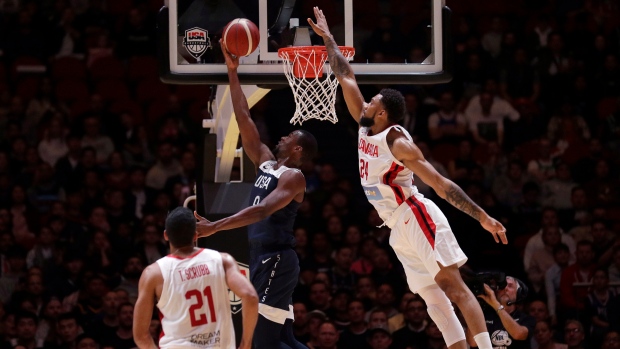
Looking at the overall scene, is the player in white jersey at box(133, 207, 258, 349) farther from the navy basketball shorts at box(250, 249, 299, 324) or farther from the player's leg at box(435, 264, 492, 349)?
the player's leg at box(435, 264, 492, 349)

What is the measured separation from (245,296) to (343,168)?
7.42 m

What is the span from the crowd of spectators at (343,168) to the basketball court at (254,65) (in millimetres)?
1119

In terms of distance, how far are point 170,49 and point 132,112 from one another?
6.02 meters

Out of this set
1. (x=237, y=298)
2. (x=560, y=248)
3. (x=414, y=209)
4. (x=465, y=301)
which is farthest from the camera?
(x=560, y=248)

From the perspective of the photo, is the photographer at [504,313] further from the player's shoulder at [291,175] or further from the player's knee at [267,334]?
the player's shoulder at [291,175]

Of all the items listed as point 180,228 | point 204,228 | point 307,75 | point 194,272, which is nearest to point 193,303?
point 194,272

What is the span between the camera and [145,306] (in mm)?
5797

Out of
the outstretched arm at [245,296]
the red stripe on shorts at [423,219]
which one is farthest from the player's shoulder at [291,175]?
the outstretched arm at [245,296]

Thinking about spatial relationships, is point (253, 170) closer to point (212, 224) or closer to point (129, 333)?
point (212, 224)

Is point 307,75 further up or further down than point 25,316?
further up

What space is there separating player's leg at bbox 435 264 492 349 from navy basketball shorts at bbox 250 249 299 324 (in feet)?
3.52

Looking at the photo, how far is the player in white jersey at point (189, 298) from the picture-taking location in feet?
19.1

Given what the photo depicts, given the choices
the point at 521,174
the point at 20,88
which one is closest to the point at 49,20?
the point at 20,88

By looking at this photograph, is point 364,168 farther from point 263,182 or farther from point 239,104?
point 239,104
